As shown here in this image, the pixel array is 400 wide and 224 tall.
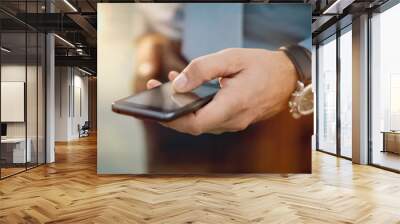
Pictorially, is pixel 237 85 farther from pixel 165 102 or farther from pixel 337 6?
pixel 337 6

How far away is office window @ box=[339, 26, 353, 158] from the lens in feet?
28.7

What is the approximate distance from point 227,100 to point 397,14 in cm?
384

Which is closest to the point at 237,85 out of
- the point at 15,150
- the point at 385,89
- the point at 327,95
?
the point at 385,89

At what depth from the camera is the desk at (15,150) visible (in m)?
6.57

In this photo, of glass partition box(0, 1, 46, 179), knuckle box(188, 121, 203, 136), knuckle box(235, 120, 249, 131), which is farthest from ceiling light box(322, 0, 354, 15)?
glass partition box(0, 1, 46, 179)

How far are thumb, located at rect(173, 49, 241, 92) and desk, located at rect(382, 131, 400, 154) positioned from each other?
3.57 metres

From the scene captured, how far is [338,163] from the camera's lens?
813 centimetres

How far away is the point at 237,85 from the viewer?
5832mm

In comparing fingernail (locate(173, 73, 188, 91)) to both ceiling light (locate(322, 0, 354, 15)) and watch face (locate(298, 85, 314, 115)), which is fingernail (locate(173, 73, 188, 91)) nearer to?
watch face (locate(298, 85, 314, 115))

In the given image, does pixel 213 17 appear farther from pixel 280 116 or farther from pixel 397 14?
pixel 397 14

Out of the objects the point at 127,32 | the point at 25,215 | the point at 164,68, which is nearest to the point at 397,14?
the point at 164,68

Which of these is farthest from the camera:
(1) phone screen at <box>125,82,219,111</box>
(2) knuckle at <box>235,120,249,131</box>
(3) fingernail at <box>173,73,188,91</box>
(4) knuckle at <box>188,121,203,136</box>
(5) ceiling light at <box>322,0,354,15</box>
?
(5) ceiling light at <box>322,0,354,15</box>

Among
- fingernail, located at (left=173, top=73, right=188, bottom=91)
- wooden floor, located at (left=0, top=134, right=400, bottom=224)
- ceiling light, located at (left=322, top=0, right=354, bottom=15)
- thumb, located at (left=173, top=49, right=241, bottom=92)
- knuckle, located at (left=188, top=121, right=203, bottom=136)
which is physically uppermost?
ceiling light, located at (left=322, top=0, right=354, bottom=15)

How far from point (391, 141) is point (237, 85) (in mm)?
3714
